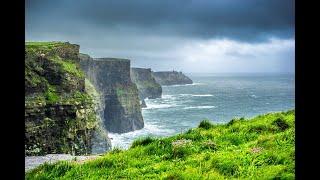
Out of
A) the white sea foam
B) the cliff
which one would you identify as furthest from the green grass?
the white sea foam

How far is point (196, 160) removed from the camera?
12.5 meters

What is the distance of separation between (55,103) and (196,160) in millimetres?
58064

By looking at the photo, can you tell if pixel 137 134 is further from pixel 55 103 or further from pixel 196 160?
pixel 196 160

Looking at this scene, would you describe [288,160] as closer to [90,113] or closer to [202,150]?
[202,150]

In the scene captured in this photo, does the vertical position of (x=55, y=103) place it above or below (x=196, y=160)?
below

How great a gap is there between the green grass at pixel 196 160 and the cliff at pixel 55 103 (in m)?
47.9

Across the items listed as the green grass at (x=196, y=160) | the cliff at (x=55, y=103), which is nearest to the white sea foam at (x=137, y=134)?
the cliff at (x=55, y=103)

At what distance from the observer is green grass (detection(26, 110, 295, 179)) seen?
1105 centimetres

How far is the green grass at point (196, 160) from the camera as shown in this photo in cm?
1105

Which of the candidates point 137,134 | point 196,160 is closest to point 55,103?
point 196,160

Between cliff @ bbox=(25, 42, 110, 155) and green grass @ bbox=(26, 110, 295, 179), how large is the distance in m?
47.9

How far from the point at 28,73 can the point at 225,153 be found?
2533 inches
